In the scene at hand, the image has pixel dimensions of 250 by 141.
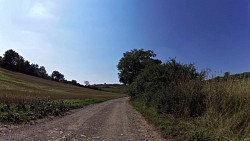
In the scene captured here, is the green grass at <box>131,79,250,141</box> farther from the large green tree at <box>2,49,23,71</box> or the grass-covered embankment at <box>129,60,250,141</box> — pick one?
the large green tree at <box>2,49,23,71</box>

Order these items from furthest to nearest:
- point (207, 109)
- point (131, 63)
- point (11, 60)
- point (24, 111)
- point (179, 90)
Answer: point (11, 60) → point (131, 63) → point (24, 111) → point (179, 90) → point (207, 109)

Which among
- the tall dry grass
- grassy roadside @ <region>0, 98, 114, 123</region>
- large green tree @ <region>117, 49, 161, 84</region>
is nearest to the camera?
the tall dry grass

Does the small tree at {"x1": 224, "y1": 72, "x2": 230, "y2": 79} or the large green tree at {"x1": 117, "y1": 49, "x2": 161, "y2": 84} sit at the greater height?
the large green tree at {"x1": 117, "y1": 49, "x2": 161, "y2": 84}

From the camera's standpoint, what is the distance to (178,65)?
86.3 ft

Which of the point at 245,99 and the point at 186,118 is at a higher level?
the point at 245,99

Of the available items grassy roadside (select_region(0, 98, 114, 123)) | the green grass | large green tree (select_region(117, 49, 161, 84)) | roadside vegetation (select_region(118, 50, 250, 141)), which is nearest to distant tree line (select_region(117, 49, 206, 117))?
roadside vegetation (select_region(118, 50, 250, 141))

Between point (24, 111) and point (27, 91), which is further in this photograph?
point (27, 91)

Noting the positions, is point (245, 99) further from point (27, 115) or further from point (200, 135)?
point (27, 115)

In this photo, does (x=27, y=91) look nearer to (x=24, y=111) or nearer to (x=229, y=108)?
(x=24, y=111)

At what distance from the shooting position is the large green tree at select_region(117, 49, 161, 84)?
277 feet

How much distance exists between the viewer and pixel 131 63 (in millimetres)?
84375

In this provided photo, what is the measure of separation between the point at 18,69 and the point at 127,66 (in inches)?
2846

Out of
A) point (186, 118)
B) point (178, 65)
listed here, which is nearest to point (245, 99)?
point (186, 118)

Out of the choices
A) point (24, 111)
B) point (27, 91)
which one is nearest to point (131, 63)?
point (27, 91)
